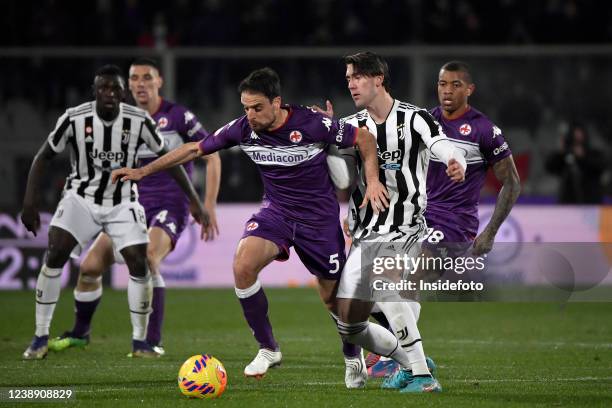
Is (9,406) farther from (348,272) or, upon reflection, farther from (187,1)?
(187,1)

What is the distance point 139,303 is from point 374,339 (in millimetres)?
2744

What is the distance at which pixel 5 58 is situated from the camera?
17.2 m

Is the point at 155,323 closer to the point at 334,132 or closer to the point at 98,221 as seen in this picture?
the point at 98,221

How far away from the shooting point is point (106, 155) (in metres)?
9.10

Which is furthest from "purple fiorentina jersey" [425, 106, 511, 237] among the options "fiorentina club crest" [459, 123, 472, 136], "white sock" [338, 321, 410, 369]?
"white sock" [338, 321, 410, 369]

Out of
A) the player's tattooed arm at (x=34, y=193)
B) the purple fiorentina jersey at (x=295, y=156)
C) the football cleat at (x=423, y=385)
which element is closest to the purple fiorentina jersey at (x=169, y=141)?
the player's tattooed arm at (x=34, y=193)

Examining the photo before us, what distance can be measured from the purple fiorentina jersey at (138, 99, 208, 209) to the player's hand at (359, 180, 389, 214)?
341 cm

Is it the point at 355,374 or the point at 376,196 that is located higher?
the point at 376,196

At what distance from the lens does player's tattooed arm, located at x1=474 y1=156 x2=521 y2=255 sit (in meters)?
7.95

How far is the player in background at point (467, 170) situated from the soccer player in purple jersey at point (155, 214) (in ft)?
6.98

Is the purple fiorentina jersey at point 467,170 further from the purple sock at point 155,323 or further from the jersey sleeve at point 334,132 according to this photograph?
the purple sock at point 155,323

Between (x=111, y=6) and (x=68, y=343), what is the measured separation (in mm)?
10771

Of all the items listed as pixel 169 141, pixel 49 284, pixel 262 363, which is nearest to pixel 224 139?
pixel 262 363

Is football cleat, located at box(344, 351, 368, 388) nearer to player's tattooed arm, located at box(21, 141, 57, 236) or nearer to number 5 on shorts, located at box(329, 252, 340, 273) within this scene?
number 5 on shorts, located at box(329, 252, 340, 273)
